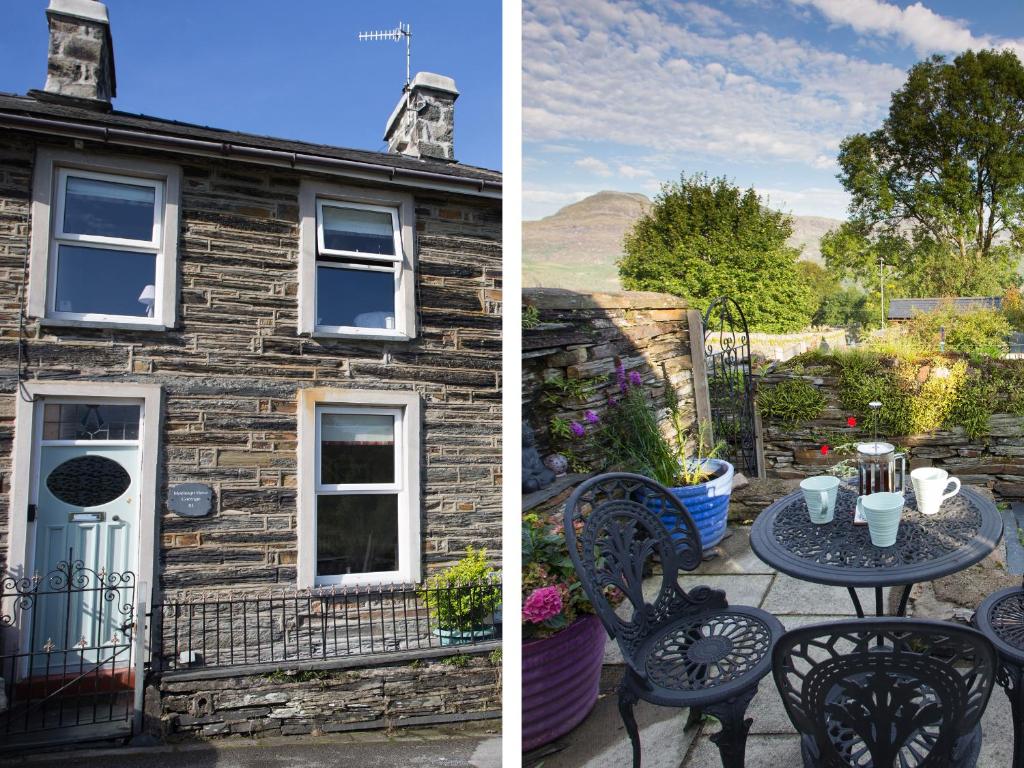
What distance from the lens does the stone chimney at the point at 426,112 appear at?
2.18 meters

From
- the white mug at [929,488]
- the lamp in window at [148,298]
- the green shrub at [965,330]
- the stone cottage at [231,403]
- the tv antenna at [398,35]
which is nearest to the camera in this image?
the white mug at [929,488]

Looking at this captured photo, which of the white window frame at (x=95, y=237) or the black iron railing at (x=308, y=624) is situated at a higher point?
the white window frame at (x=95, y=237)

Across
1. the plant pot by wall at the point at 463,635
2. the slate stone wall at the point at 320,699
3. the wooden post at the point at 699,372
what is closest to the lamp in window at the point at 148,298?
the slate stone wall at the point at 320,699

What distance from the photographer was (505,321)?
1803mm

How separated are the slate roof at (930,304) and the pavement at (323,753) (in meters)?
3.03

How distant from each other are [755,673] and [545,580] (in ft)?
1.94

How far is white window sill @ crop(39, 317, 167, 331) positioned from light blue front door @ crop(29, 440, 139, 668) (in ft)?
1.11

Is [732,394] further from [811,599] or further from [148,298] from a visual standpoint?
[148,298]

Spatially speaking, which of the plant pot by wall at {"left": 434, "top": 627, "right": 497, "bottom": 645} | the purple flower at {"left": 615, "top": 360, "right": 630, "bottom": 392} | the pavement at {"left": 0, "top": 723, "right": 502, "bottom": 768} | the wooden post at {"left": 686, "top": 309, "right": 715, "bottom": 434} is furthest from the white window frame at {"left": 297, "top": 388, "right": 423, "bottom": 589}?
the wooden post at {"left": 686, "top": 309, "right": 715, "bottom": 434}

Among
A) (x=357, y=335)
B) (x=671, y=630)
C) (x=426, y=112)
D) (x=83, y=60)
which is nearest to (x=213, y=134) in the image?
(x=83, y=60)

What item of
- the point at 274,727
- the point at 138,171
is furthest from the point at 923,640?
the point at 138,171

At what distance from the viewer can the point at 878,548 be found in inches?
64.8

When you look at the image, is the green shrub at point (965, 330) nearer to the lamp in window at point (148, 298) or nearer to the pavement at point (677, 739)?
the pavement at point (677, 739)

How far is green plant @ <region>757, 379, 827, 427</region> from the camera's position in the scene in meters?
3.82
